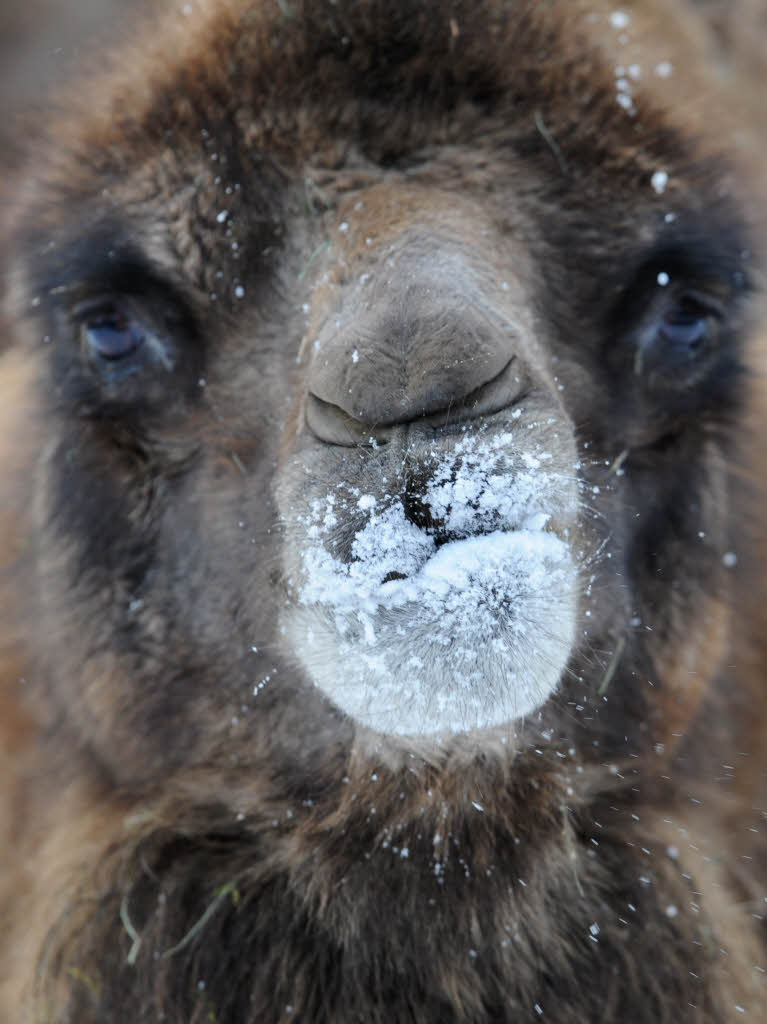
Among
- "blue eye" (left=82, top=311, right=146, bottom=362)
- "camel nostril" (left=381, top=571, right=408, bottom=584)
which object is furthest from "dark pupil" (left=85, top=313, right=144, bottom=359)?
"camel nostril" (left=381, top=571, right=408, bottom=584)

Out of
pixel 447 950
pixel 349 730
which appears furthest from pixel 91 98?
pixel 447 950

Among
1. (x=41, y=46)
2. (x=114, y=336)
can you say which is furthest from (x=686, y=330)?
(x=41, y=46)

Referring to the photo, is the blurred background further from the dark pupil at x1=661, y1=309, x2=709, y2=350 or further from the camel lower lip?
the camel lower lip

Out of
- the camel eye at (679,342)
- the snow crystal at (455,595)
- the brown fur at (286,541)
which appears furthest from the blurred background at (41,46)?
the snow crystal at (455,595)

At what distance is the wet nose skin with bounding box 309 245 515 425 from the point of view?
2260mm

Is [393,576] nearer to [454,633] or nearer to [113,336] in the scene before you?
[454,633]

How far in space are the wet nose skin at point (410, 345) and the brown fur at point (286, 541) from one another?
0.11 m

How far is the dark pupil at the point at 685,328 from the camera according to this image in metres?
2.96

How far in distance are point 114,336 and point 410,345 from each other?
0.94 m

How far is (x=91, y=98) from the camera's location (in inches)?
117

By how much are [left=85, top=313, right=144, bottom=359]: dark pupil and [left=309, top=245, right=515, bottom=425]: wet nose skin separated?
630mm

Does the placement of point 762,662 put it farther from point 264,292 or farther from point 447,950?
point 264,292

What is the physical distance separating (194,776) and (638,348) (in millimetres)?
1515

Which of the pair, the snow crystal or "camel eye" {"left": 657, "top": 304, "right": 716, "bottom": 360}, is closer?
the snow crystal
